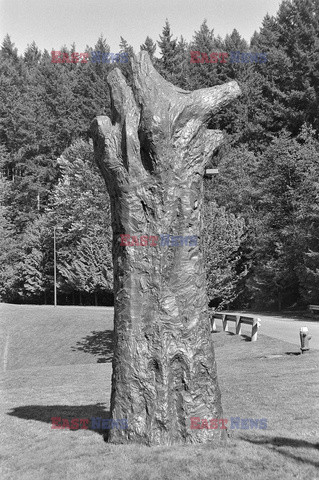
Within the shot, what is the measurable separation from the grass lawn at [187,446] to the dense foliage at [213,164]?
31.2 feet

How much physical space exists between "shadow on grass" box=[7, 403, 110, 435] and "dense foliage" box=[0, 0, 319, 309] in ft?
50.2

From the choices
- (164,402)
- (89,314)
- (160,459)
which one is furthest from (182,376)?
(89,314)

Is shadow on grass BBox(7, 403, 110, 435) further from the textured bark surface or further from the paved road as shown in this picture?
the paved road

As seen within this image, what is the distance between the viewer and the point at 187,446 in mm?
6906

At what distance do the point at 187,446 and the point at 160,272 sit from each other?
215 cm

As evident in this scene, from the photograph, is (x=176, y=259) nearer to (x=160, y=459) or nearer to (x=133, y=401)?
(x=133, y=401)

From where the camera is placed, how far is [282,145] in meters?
39.6

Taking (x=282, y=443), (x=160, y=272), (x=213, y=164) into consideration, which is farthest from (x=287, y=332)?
(x=213, y=164)

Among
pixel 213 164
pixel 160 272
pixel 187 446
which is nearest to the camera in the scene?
pixel 187 446

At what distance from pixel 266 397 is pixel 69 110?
161 ft

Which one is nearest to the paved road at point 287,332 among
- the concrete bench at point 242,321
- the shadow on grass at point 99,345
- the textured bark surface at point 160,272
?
the concrete bench at point 242,321

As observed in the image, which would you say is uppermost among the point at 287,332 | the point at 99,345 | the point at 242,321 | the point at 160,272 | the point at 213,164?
the point at 213,164

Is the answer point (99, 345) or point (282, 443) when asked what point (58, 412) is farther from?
point (99, 345)

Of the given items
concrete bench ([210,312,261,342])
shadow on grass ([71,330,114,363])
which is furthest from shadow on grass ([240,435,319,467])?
shadow on grass ([71,330,114,363])
